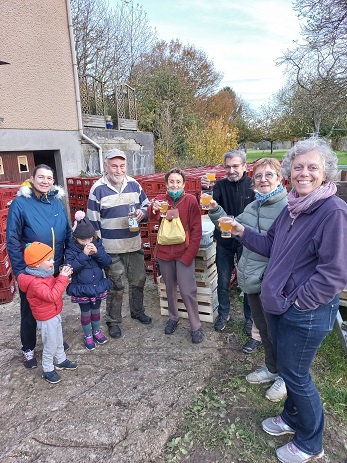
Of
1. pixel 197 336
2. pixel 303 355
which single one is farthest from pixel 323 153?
pixel 197 336

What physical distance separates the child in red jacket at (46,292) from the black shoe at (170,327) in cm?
122

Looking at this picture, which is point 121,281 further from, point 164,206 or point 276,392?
point 276,392

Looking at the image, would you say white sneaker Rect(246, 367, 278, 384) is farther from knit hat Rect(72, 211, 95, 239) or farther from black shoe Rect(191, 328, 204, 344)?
knit hat Rect(72, 211, 95, 239)

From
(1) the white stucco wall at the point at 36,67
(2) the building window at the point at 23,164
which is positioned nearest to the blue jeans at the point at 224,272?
(1) the white stucco wall at the point at 36,67

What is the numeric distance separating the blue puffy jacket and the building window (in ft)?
21.1

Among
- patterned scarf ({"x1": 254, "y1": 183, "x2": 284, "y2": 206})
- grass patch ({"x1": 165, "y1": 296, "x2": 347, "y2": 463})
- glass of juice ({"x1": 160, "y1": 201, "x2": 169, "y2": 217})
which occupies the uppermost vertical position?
patterned scarf ({"x1": 254, "y1": 183, "x2": 284, "y2": 206})

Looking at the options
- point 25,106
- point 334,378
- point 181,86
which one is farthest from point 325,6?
point 334,378

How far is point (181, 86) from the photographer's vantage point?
17453mm

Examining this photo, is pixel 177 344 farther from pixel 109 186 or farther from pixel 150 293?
pixel 109 186

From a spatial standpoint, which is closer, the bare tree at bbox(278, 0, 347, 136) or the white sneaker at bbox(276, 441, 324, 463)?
the white sneaker at bbox(276, 441, 324, 463)

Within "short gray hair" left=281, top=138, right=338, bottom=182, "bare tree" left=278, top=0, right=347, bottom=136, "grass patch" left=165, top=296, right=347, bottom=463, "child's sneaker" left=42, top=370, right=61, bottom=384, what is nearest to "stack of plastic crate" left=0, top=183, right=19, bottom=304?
"child's sneaker" left=42, top=370, right=61, bottom=384

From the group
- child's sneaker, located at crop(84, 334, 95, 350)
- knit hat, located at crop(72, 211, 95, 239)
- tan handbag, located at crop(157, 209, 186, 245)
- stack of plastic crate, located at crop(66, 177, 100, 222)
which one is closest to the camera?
knit hat, located at crop(72, 211, 95, 239)

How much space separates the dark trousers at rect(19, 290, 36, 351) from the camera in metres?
3.04

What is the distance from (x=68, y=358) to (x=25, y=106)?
288 inches
